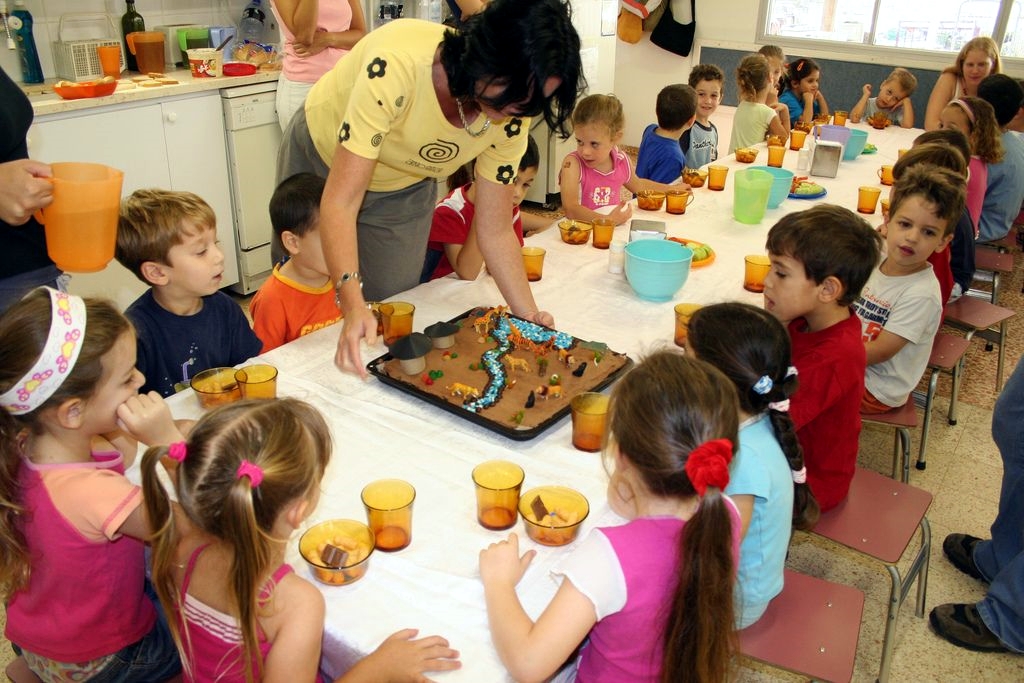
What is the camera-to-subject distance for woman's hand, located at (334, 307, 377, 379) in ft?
5.62

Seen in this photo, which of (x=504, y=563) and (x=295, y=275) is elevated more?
(x=295, y=275)

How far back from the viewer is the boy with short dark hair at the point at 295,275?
206 centimetres

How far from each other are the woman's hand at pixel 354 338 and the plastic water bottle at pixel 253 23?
3.13 metres

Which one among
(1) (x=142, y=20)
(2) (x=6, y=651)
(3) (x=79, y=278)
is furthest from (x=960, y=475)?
(1) (x=142, y=20)

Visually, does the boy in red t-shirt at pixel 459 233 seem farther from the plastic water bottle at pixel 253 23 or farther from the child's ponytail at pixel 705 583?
the plastic water bottle at pixel 253 23

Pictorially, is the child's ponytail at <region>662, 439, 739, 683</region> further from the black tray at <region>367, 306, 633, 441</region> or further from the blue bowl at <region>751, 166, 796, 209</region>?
the blue bowl at <region>751, 166, 796, 209</region>

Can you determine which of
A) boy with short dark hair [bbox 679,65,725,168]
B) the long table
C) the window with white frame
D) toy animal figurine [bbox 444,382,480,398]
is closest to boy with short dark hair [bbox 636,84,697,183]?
boy with short dark hair [bbox 679,65,725,168]

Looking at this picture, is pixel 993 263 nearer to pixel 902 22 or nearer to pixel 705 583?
pixel 705 583

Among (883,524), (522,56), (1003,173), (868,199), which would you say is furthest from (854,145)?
(522,56)

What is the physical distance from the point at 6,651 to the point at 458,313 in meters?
1.43

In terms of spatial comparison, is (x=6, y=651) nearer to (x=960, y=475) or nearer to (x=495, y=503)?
(x=495, y=503)

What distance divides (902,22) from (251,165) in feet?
16.8

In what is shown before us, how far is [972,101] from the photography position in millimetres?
3574

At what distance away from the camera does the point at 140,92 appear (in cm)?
338
